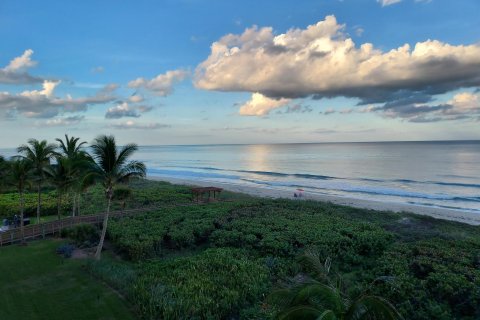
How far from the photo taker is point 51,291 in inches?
614

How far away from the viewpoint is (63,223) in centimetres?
2630

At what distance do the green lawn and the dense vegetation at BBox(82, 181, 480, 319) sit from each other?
813mm

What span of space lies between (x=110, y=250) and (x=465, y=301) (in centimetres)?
2006

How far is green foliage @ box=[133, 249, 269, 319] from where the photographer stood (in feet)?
42.2

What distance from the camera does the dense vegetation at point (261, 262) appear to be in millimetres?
13328

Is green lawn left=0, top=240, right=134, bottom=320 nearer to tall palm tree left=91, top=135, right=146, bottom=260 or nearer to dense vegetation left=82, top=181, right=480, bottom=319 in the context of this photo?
dense vegetation left=82, top=181, right=480, bottom=319

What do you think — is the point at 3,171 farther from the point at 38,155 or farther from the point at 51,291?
the point at 51,291

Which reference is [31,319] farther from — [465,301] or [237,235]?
[465,301]

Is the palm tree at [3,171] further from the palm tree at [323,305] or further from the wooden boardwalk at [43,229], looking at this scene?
the palm tree at [323,305]

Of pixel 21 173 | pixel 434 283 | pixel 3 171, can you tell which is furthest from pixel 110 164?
pixel 434 283

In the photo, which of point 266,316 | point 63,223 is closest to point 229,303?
point 266,316

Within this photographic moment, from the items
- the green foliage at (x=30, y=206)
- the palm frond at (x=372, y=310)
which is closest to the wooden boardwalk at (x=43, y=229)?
the green foliage at (x=30, y=206)

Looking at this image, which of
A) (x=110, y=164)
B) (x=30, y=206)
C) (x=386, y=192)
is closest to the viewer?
(x=110, y=164)

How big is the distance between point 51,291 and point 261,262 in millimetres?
10289
